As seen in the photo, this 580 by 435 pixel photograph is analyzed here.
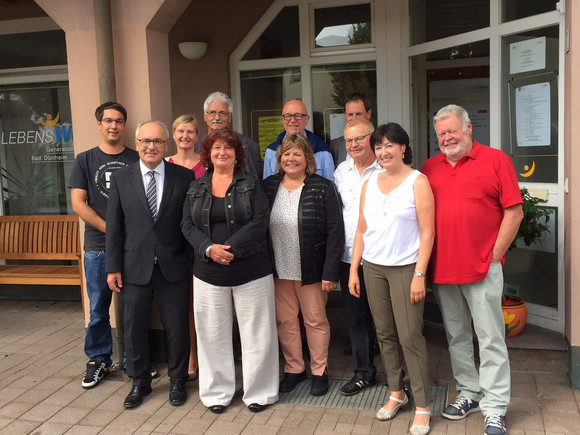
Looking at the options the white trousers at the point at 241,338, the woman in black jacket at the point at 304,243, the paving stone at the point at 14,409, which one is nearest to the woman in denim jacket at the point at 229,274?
the white trousers at the point at 241,338

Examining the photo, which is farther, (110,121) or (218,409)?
(110,121)

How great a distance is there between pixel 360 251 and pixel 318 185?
0.52m

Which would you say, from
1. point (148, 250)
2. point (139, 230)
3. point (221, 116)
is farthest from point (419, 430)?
point (221, 116)

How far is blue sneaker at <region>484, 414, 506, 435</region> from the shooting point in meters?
3.36

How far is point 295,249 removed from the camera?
393cm

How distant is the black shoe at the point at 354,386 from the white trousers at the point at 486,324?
Result: 759 millimetres

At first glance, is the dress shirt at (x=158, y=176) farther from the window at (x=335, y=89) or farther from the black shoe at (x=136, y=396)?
the window at (x=335, y=89)

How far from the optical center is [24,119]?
283 inches

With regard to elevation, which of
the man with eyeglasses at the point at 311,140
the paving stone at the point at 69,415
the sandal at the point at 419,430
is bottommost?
the paving stone at the point at 69,415

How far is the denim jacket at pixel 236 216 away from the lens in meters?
3.65

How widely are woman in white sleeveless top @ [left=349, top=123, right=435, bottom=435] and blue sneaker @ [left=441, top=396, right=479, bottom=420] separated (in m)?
0.20

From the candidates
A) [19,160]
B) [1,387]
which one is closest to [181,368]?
[1,387]

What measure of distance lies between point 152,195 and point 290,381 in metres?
1.58

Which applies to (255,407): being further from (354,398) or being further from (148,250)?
(148,250)
